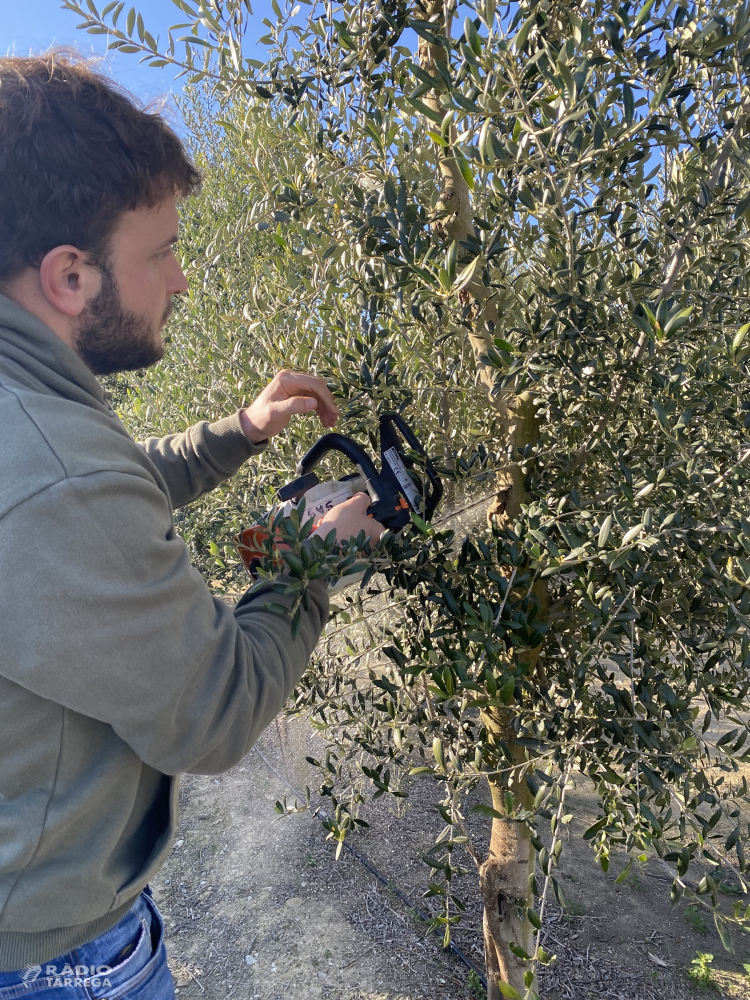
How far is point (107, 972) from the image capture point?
1.47 m

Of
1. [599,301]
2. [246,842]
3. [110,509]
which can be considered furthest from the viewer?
[246,842]

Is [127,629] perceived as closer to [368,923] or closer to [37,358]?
[37,358]

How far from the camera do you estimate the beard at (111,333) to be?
4.86 feet

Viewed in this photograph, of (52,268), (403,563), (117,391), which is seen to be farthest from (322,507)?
(117,391)

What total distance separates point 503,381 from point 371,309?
435 millimetres

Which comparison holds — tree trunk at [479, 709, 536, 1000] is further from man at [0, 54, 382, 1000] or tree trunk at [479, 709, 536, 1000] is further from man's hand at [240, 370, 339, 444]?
man's hand at [240, 370, 339, 444]

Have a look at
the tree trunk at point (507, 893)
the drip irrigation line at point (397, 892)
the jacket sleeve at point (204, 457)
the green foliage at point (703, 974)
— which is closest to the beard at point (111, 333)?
the jacket sleeve at point (204, 457)

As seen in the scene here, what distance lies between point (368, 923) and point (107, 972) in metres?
2.39

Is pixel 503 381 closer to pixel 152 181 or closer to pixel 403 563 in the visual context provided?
pixel 403 563

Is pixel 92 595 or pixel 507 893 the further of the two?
pixel 507 893

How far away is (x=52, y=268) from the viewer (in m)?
1.42

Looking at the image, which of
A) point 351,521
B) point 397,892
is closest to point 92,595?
point 351,521

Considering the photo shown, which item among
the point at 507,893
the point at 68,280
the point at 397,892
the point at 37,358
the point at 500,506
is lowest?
the point at 397,892

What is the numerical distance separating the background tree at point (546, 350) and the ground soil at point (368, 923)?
1.47 m
